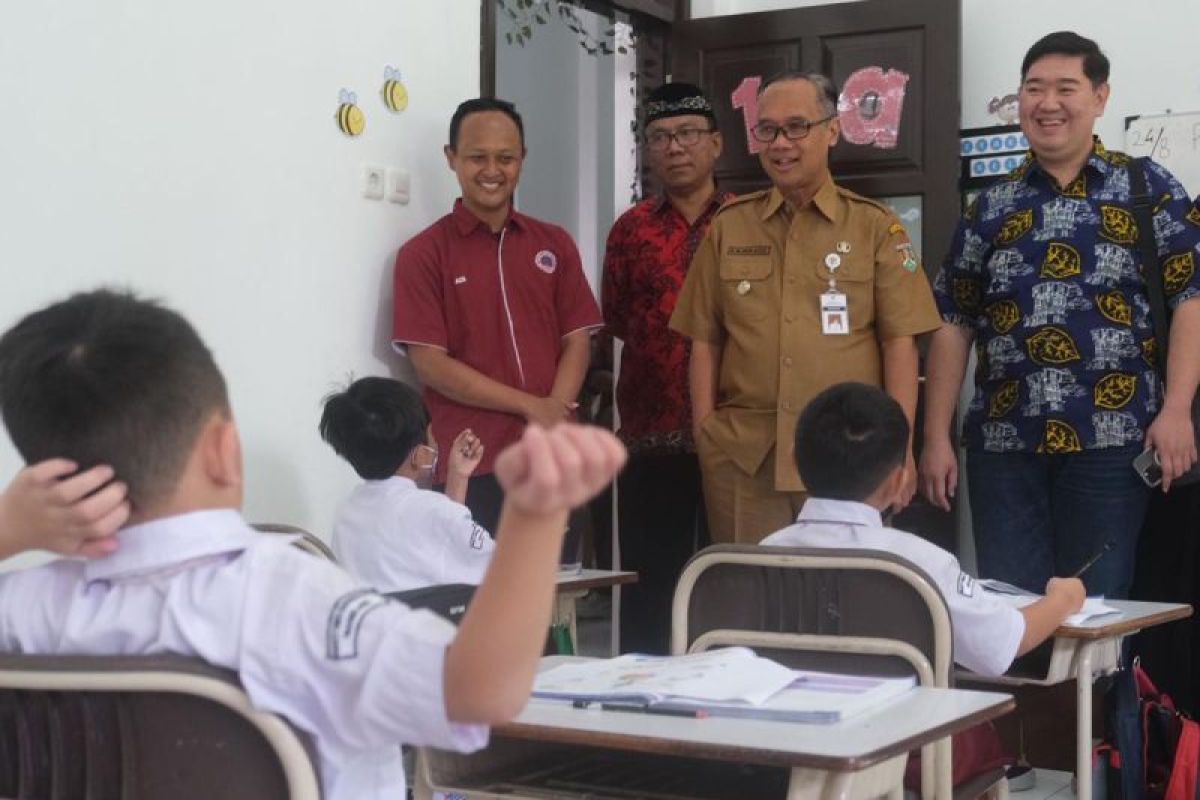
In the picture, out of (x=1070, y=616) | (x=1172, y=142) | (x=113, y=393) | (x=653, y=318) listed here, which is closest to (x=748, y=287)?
(x=653, y=318)

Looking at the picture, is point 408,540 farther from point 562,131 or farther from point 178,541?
point 562,131

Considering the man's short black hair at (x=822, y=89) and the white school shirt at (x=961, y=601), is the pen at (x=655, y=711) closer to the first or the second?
the white school shirt at (x=961, y=601)

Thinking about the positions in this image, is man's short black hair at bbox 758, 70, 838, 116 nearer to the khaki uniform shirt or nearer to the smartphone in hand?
the khaki uniform shirt

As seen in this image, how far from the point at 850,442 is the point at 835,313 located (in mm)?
1183

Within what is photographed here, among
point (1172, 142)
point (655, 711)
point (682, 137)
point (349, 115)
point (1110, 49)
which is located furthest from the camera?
point (1110, 49)

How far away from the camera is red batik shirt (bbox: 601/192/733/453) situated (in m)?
4.47

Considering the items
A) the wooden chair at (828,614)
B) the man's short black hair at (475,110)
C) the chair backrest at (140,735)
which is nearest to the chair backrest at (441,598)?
the wooden chair at (828,614)

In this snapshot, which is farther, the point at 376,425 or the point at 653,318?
the point at 653,318

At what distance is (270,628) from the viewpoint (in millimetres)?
1226

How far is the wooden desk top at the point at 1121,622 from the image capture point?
8.70ft

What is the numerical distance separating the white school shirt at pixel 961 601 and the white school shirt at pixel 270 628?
1.23 meters

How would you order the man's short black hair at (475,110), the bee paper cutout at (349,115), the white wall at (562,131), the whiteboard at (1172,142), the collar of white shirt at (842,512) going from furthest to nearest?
1. the white wall at (562,131)
2. the whiteboard at (1172,142)
3. the man's short black hair at (475,110)
4. the bee paper cutout at (349,115)
5. the collar of white shirt at (842,512)

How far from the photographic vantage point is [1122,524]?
12.0 feet

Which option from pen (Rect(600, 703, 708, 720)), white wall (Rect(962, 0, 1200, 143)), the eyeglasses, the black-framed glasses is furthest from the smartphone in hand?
pen (Rect(600, 703, 708, 720))
